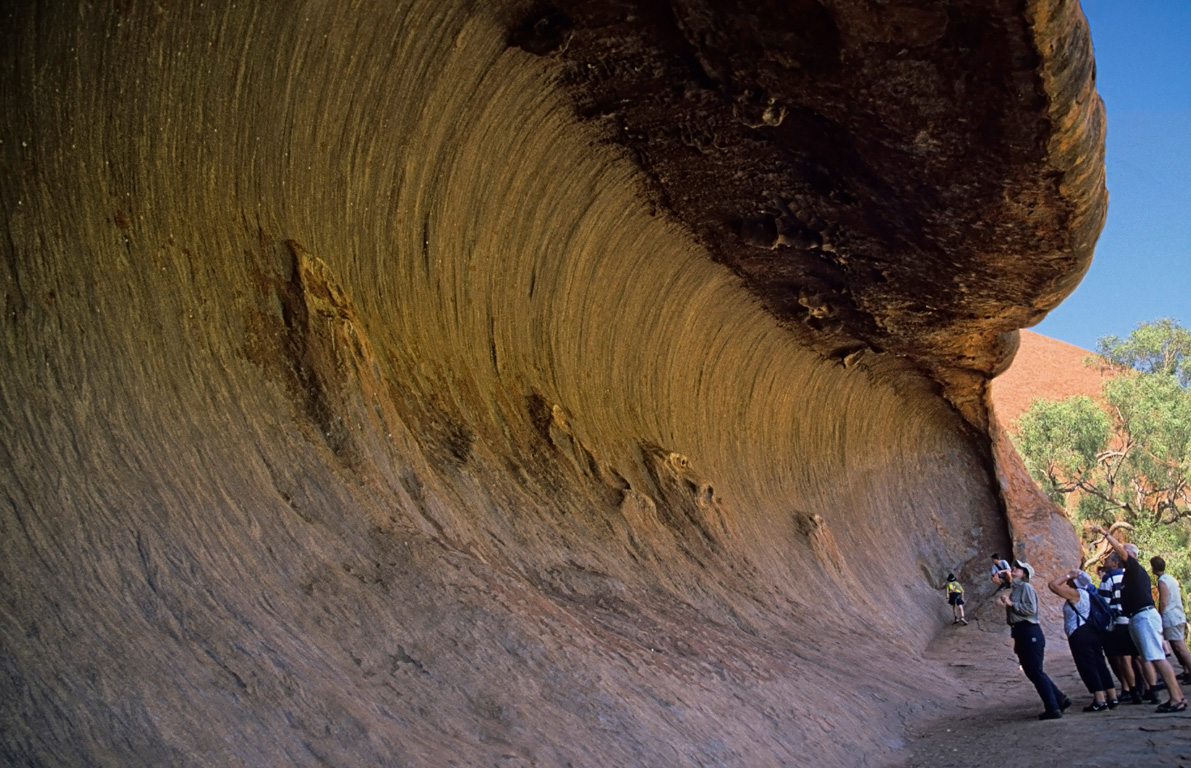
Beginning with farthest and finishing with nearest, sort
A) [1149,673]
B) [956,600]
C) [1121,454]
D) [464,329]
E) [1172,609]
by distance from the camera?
[1121,454] < [956,600] < [464,329] < [1172,609] < [1149,673]

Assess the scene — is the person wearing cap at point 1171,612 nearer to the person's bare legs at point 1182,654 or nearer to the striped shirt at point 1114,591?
the person's bare legs at point 1182,654

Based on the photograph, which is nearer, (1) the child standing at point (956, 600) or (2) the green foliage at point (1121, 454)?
(1) the child standing at point (956, 600)

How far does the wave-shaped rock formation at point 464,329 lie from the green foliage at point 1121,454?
19.8 m

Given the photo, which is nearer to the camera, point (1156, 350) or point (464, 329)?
point (464, 329)

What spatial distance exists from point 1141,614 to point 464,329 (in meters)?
5.48

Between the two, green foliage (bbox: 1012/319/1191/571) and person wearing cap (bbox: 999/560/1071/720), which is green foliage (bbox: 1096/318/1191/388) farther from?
person wearing cap (bbox: 999/560/1071/720)

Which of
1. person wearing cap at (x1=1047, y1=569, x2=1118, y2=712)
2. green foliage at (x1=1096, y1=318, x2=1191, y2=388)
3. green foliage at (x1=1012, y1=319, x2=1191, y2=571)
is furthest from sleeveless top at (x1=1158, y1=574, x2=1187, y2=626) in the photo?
green foliage at (x1=1096, y1=318, x2=1191, y2=388)

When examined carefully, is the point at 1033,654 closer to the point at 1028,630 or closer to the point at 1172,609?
the point at 1028,630

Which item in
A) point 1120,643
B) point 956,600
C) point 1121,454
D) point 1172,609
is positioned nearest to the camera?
point 1120,643

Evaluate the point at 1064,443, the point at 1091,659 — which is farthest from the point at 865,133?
the point at 1064,443

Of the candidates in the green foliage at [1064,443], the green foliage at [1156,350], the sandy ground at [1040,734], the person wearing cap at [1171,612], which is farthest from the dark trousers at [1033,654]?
the green foliage at [1156,350]

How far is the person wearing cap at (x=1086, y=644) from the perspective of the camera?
700 centimetres

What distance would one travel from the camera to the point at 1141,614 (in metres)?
6.72

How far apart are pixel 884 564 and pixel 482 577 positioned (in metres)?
9.05
